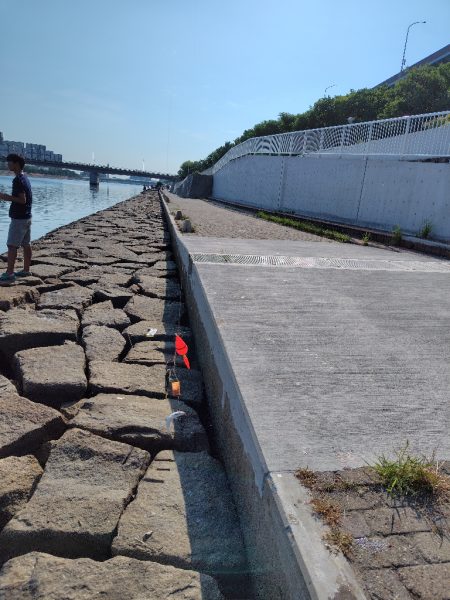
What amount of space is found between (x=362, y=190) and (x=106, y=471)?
33.7ft

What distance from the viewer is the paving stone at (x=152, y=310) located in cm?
466

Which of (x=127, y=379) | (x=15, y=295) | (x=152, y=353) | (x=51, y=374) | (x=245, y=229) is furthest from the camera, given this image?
(x=245, y=229)

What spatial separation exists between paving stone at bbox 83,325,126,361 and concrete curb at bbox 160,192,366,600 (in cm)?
153

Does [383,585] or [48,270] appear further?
[48,270]

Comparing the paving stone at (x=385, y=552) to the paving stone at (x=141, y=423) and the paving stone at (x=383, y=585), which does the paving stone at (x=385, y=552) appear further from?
the paving stone at (x=141, y=423)

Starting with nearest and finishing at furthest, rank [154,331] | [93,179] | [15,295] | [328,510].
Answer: [328,510] → [154,331] → [15,295] → [93,179]

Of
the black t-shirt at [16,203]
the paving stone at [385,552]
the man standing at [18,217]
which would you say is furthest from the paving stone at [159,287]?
the paving stone at [385,552]

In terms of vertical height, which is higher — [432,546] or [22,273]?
[432,546]

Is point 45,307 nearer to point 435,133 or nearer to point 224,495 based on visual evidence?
point 224,495

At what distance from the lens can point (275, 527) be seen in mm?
1469

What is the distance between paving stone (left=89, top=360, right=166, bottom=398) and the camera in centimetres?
311

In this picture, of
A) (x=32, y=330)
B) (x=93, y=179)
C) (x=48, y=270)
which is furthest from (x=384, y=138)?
Answer: (x=93, y=179)

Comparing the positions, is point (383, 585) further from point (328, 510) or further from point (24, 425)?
point (24, 425)

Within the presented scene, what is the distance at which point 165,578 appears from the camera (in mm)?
1631
